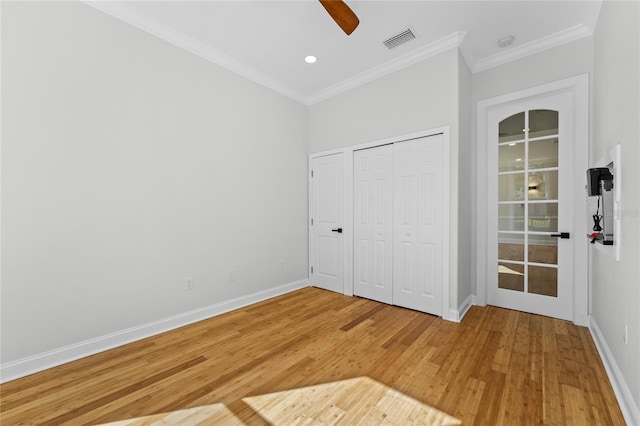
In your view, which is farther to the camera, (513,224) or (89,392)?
(513,224)

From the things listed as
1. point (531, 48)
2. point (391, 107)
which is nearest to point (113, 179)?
point (391, 107)

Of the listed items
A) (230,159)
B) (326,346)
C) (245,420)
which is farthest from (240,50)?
(245,420)

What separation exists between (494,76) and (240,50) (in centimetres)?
314

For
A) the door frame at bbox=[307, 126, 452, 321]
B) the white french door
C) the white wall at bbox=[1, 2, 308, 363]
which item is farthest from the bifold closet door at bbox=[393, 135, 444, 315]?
the white wall at bbox=[1, 2, 308, 363]

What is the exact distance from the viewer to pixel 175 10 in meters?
2.64

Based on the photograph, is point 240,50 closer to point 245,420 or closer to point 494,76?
point 494,76

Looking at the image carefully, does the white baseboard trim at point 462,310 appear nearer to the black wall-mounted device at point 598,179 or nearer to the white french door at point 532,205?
the white french door at point 532,205

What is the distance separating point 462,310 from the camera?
3172 millimetres

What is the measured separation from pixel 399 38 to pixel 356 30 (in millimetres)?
515

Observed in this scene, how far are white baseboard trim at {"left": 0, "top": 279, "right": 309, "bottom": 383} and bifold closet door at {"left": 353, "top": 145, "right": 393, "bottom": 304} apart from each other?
5.09 ft

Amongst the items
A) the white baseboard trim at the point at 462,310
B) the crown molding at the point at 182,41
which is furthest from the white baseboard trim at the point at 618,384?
the crown molding at the point at 182,41

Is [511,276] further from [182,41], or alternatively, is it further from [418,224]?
[182,41]

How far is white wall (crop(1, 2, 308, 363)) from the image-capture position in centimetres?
211

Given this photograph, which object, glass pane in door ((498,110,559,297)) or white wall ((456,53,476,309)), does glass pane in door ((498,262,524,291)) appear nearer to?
glass pane in door ((498,110,559,297))
